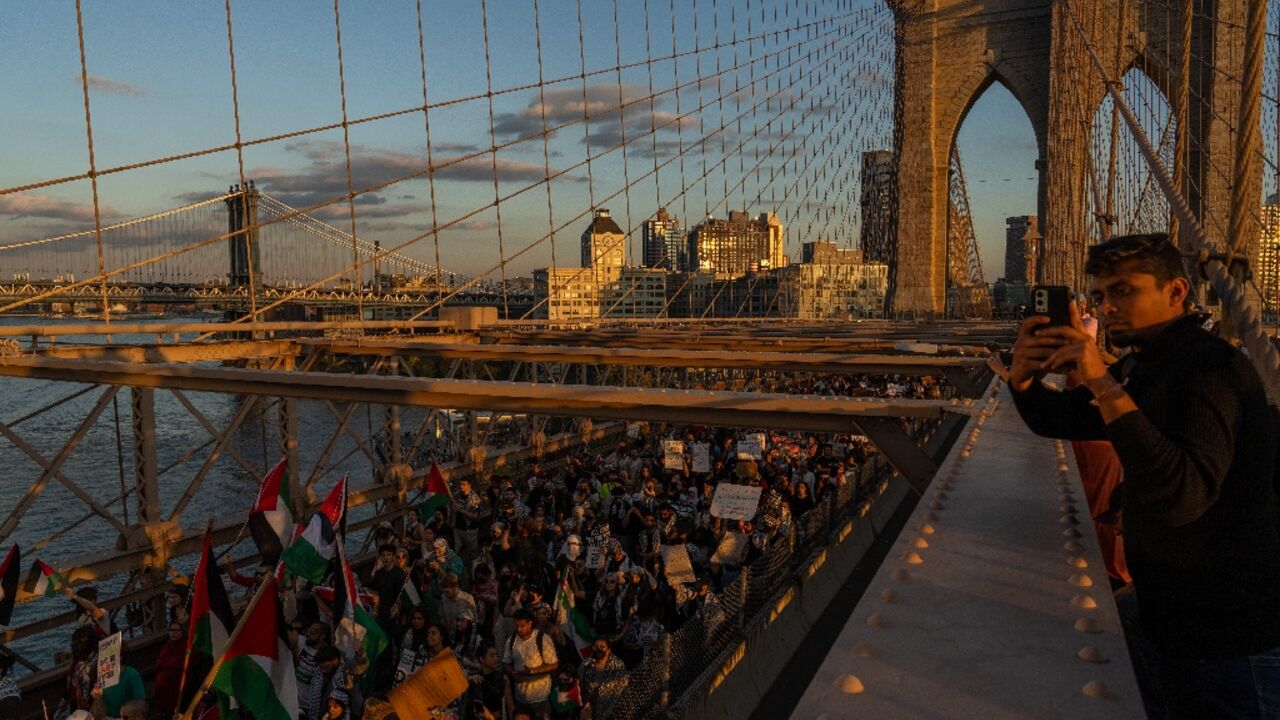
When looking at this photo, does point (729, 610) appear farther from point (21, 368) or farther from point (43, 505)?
point (43, 505)

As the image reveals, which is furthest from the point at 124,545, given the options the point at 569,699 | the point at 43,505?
the point at 43,505

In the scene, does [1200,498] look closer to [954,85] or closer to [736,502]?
[736,502]

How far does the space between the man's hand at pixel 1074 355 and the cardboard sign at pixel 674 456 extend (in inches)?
390

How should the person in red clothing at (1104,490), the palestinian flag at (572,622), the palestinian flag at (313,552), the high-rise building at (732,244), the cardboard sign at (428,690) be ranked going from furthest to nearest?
1. the high-rise building at (732,244)
2. the palestinian flag at (313,552)
3. the palestinian flag at (572,622)
4. the cardboard sign at (428,690)
5. the person in red clothing at (1104,490)

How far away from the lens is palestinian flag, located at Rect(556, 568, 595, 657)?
20.2 ft

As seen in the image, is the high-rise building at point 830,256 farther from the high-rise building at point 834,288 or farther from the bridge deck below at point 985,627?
the bridge deck below at point 985,627

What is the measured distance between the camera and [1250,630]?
4.84 ft

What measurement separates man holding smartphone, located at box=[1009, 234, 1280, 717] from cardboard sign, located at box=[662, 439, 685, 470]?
9814 mm

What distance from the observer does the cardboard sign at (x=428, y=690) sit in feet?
15.2

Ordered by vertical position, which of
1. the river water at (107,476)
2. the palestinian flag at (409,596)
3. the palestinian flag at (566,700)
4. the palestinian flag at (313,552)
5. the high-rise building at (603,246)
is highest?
the high-rise building at (603,246)

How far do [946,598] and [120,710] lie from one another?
5709mm

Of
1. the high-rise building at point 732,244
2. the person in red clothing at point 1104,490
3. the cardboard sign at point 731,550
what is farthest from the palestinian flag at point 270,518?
the high-rise building at point 732,244

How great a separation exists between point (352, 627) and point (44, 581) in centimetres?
358

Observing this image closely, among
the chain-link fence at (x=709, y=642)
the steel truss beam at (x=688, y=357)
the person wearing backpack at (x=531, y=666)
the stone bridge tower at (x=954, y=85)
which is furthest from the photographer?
the stone bridge tower at (x=954, y=85)
